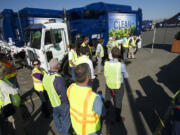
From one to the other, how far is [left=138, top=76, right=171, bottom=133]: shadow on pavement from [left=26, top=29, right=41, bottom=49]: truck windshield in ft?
14.9

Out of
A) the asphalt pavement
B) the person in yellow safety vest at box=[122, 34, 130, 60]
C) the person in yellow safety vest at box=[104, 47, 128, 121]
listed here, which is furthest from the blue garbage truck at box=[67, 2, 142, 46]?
the person in yellow safety vest at box=[104, 47, 128, 121]

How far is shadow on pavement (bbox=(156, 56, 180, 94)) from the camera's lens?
4751 millimetres

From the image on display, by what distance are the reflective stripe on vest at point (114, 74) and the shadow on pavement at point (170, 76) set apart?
2997mm

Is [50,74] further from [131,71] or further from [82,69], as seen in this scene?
[131,71]

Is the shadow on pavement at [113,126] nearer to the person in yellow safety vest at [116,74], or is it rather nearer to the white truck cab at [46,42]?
the person in yellow safety vest at [116,74]

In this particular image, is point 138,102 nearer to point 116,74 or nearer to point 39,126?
point 116,74

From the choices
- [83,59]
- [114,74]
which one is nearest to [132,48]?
[83,59]

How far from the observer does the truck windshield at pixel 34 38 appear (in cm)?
521

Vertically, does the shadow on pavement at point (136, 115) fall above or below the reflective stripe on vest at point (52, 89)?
below

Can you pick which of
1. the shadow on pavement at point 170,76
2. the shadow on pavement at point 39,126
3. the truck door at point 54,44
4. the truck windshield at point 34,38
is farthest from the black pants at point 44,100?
the shadow on pavement at point 170,76

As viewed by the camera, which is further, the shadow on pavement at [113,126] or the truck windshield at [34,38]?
the truck windshield at [34,38]

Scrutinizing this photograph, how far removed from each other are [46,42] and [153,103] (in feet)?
15.4

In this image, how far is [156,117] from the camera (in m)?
3.21

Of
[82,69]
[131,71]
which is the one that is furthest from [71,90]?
[131,71]
